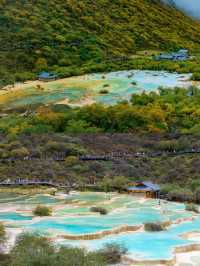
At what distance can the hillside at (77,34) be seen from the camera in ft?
272

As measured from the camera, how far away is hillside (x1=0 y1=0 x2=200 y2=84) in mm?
82812

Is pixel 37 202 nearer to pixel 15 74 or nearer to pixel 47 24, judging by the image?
pixel 15 74

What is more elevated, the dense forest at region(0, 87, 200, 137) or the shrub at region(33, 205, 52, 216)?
the dense forest at region(0, 87, 200, 137)

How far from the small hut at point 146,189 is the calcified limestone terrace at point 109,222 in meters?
1.01

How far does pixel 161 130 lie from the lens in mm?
49625

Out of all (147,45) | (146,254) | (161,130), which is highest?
(147,45)

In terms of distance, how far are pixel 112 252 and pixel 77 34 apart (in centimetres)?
7332

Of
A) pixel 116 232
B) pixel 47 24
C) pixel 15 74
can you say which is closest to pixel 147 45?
pixel 47 24

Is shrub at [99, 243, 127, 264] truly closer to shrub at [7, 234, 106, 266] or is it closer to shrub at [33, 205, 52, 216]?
shrub at [7, 234, 106, 266]

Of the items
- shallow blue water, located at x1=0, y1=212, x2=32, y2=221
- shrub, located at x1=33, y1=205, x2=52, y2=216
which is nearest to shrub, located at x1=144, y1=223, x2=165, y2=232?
shrub, located at x1=33, y1=205, x2=52, y2=216

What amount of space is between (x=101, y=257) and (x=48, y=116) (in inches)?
1270

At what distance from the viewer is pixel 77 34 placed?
9244 centimetres

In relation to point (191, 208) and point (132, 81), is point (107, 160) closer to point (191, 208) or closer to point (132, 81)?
point (191, 208)

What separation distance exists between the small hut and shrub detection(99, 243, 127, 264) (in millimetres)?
11220
